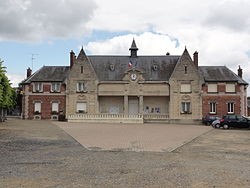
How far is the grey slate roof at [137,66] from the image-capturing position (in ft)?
106

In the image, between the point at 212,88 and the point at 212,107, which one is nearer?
the point at 212,88

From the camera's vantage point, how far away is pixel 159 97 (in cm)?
3275

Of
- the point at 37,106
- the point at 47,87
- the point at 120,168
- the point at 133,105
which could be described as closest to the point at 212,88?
the point at 133,105

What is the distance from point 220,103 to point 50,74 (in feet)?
70.3

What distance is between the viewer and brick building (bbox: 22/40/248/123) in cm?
3139

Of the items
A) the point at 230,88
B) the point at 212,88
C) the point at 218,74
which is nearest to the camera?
the point at 230,88

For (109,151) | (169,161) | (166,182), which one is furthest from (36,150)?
(166,182)

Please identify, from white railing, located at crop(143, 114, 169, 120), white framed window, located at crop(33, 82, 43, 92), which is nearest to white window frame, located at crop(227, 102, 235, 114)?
white railing, located at crop(143, 114, 169, 120)

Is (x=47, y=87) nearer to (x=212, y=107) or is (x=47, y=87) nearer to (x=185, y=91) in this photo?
(x=185, y=91)

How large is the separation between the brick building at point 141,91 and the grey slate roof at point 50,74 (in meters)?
0.12

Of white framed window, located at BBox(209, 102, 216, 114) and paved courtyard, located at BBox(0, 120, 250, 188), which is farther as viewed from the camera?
white framed window, located at BBox(209, 102, 216, 114)

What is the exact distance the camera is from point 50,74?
34.2 meters

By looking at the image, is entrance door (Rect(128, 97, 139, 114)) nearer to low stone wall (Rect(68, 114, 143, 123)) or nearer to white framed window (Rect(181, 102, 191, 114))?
low stone wall (Rect(68, 114, 143, 123))

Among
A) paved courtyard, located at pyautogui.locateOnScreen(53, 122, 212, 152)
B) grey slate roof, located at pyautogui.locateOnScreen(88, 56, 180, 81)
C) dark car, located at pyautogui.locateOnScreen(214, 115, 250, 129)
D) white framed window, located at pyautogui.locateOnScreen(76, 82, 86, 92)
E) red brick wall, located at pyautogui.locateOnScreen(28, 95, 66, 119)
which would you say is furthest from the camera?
red brick wall, located at pyautogui.locateOnScreen(28, 95, 66, 119)
